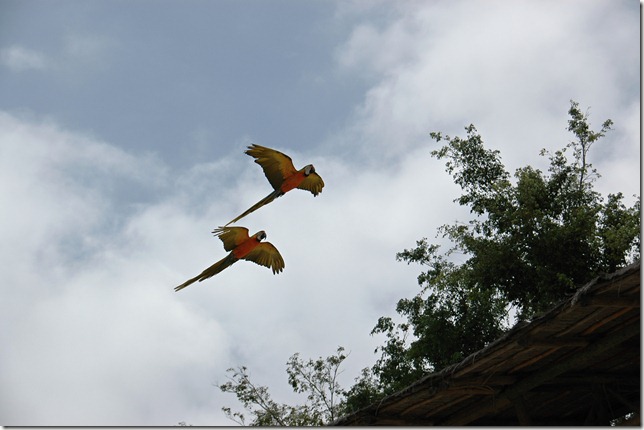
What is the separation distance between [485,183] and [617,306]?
34.0 ft

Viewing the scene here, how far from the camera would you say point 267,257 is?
5273 millimetres

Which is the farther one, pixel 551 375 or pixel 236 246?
pixel 236 246

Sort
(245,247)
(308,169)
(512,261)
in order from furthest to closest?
1. (512,261)
2. (245,247)
3. (308,169)

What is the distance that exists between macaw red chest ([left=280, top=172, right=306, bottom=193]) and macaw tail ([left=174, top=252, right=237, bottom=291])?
23.6 inches

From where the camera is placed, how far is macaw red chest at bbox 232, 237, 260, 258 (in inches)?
189

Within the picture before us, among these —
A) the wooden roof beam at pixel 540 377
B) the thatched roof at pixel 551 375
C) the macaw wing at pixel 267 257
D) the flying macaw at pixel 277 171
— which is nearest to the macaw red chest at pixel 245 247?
the macaw wing at pixel 267 257

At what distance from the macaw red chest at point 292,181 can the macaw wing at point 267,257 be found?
2.42 ft

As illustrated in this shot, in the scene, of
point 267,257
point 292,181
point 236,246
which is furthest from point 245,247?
point 292,181

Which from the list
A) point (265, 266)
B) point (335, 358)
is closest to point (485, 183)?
point (335, 358)

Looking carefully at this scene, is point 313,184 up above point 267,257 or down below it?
above

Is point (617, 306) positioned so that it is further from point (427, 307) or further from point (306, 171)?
point (427, 307)

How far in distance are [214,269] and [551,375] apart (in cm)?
203

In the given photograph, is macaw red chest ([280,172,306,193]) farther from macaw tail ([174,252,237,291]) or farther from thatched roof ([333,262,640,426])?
thatched roof ([333,262,640,426])

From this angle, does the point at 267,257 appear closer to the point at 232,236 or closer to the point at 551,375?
the point at 232,236
